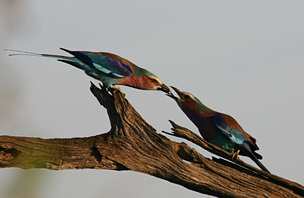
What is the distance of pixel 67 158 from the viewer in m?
4.33

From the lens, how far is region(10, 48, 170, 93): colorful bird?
→ 5.41m

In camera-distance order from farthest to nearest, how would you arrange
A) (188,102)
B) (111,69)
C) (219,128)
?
(188,102) → (219,128) → (111,69)

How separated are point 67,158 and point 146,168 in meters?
0.89

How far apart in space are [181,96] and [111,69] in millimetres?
1355

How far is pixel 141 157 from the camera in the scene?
470cm

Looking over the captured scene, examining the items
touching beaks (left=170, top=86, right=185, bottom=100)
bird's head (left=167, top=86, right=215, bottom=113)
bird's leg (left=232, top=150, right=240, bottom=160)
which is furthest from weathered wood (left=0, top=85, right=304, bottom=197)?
touching beaks (left=170, top=86, right=185, bottom=100)

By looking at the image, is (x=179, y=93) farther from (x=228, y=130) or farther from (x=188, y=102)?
(x=228, y=130)

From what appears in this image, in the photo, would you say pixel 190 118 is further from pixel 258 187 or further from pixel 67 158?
pixel 67 158

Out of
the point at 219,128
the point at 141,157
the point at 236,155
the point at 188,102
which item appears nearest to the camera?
the point at 141,157

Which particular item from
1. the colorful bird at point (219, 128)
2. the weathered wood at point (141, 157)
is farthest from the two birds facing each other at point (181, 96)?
the weathered wood at point (141, 157)

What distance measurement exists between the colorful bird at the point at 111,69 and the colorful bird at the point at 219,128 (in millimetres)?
624

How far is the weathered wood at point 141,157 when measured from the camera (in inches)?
168

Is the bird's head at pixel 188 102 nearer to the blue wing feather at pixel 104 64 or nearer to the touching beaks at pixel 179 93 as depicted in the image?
the touching beaks at pixel 179 93

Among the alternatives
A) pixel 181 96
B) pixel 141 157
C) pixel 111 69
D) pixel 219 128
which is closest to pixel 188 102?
pixel 181 96
